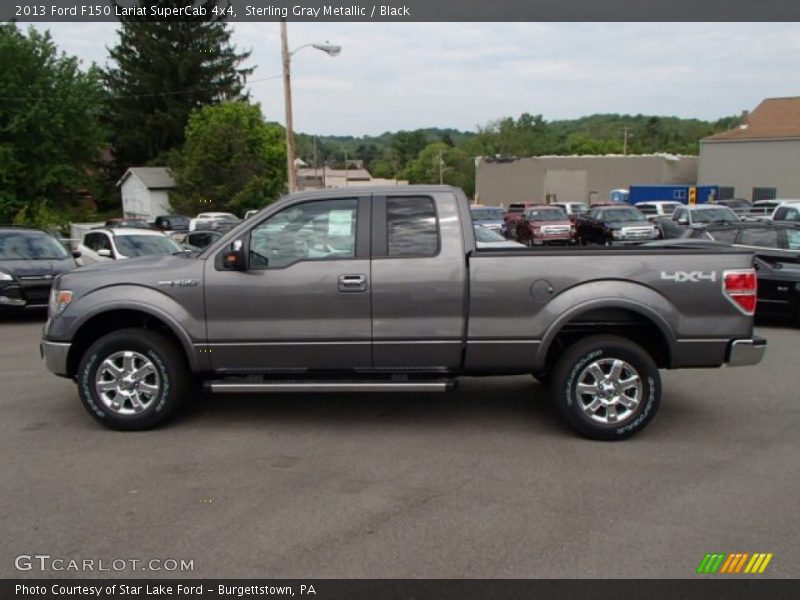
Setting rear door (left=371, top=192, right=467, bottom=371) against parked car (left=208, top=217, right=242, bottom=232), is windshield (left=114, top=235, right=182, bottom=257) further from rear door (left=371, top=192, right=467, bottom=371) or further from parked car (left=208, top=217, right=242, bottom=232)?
rear door (left=371, top=192, right=467, bottom=371)

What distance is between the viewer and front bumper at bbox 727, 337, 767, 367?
5.25 metres

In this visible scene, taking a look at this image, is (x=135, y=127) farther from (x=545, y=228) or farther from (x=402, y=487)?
(x=402, y=487)

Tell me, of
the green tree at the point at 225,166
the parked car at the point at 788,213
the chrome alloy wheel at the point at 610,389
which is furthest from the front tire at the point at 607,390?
the green tree at the point at 225,166

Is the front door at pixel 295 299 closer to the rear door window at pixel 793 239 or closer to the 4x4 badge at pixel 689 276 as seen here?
the 4x4 badge at pixel 689 276

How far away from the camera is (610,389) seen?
17.5ft

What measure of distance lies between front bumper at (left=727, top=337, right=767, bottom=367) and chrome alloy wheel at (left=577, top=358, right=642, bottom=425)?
75cm

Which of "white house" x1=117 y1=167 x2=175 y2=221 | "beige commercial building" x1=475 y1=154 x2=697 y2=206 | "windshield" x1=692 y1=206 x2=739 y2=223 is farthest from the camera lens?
"beige commercial building" x1=475 y1=154 x2=697 y2=206

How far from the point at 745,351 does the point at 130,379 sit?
492 centimetres

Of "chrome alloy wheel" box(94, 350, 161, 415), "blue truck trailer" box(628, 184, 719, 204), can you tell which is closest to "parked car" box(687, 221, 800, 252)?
"chrome alloy wheel" box(94, 350, 161, 415)

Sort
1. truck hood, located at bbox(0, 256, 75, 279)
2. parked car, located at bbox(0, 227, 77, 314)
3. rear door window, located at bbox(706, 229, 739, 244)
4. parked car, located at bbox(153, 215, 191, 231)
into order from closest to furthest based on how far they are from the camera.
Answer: parked car, located at bbox(0, 227, 77, 314) → truck hood, located at bbox(0, 256, 75, 279) → rear door window, located at bbox(706, 229, 739, 244) → parked car, located at bbox(153, 215, 191, 231)

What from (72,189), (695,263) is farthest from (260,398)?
(72,189)

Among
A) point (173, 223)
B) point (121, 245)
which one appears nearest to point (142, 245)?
point (121, 245)

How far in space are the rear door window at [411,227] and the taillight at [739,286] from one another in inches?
88.7
